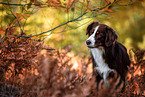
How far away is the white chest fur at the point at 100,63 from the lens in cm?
248

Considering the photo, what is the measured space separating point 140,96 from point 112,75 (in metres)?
0.46

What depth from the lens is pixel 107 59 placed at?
254cm

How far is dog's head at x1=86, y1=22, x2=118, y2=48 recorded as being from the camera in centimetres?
240

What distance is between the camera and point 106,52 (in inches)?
99.2

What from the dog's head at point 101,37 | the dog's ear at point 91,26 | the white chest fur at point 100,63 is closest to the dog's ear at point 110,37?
the dog's head at point 101,37

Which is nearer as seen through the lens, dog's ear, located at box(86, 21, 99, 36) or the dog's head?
the dog's head

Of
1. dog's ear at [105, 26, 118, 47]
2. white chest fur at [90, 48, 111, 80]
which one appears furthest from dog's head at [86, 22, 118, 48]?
white chest fur at [90, 48, 111, 80]

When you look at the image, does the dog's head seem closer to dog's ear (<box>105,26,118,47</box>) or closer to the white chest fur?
dog's ear (<box>105,26,118,47</box>)

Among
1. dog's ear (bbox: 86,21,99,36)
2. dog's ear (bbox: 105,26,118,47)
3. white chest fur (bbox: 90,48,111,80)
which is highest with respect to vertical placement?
dog's ear (bbox: 86,21,99,36)

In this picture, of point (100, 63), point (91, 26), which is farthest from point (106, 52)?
point (91, 26)

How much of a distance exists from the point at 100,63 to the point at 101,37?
403 millimetres

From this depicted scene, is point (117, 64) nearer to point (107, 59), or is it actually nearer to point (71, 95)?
point (107, 59)

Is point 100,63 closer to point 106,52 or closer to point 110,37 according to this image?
point 106,52

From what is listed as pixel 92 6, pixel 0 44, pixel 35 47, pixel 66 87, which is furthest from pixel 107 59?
pixel 0 44
